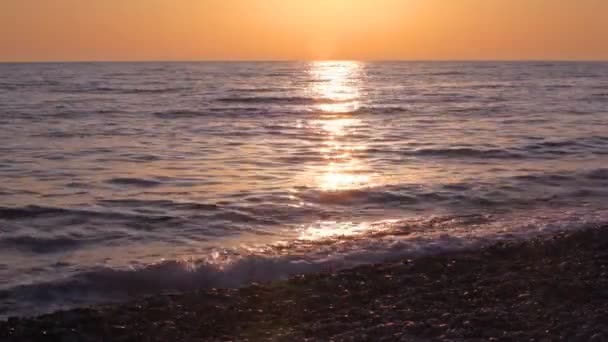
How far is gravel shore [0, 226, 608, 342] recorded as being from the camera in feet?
18.7

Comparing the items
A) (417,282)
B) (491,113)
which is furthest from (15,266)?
(491,113)

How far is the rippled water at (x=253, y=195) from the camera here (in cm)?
820

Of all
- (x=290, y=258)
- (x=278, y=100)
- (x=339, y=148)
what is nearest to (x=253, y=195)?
(x=290, y=258)

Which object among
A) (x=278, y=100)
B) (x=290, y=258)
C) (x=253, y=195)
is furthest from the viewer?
(x=278, y=100)

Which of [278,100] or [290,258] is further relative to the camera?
[278,100]

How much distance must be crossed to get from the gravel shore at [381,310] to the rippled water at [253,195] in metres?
0.95

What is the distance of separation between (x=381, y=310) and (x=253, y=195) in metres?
6.64

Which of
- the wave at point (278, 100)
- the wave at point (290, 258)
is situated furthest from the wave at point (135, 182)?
the wave at point (278, 100)

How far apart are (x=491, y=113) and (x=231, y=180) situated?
21746 mm

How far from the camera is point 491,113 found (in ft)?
108

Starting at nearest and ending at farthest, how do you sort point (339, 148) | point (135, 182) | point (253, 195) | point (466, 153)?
point (253, 195), point (135, 182), point (466, 153), point (339, 148)

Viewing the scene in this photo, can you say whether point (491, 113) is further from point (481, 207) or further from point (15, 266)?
point (15, 266)

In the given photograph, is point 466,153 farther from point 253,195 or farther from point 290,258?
point 290,258

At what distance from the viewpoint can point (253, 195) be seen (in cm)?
1259
